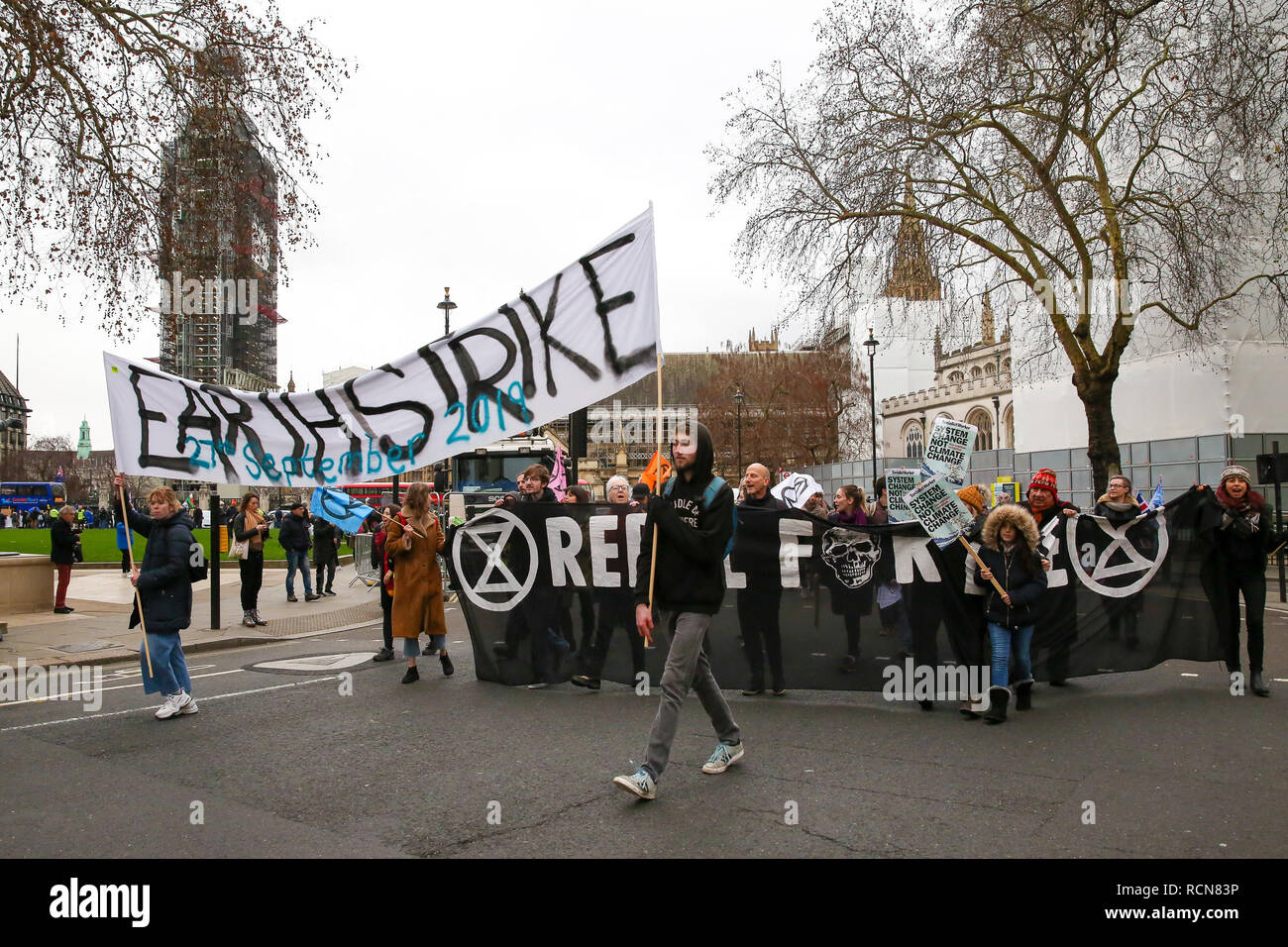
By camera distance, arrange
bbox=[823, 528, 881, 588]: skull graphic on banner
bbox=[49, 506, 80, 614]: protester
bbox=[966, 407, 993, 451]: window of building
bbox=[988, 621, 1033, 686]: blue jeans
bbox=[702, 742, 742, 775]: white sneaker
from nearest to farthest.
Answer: bbox=[702, 742, 742, 775]: white sneaker, bbox=[988, 621, 1033, 686]: blue jeans, bbox=[823, 528, 881, 588]: skull graphic on banner, bbox=[49, 506, 80, 614]: protester, bbox=[966, 407, 993, 451]: window of building

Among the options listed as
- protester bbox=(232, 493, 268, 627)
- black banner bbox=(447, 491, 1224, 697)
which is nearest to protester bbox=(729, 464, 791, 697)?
black banner bbox=(447, 491, 1224, 697)

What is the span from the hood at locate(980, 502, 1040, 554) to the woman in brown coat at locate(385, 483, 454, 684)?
4.83m

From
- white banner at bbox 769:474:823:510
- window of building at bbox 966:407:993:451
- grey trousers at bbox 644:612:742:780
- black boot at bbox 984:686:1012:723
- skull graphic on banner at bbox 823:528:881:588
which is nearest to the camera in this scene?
grey trousers at bbox 644:612:742:780

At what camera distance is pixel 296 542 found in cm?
1725

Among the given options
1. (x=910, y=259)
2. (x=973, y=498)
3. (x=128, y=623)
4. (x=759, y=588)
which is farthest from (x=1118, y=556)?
(x=910, y=259)

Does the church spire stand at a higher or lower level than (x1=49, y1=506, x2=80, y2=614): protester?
higher

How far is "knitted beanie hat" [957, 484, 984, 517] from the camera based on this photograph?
7770 millimetres

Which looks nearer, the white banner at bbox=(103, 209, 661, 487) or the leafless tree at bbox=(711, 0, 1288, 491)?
the white banner at bbox=(103, 209, 661, 487)

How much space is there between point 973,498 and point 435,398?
4509 millimetres

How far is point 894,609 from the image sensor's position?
7500mm

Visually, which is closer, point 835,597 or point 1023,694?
point 1023,694

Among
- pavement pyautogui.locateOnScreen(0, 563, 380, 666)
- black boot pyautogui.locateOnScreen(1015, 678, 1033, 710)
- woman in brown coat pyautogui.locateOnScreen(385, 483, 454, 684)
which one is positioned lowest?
pavement pyautogui.locateOnScreen(0, 563, 380, 666)

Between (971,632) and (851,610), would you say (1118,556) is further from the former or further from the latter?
(851,610)

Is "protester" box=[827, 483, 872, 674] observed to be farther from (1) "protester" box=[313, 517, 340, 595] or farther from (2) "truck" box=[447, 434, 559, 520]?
(2) "truck" box=[447, 434, 559, 520]
